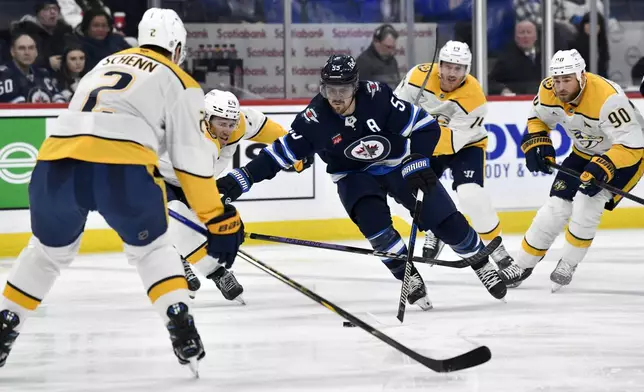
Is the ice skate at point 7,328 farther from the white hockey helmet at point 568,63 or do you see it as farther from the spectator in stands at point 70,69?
the spectator in stands at point 70,69

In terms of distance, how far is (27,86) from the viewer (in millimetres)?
6762

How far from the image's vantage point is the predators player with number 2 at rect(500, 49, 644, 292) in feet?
16.3

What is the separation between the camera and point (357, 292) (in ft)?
16.9

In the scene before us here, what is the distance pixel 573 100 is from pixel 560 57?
21cm

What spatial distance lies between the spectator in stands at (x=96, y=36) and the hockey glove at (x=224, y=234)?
392 cm

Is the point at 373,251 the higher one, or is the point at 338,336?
the point at 373,251

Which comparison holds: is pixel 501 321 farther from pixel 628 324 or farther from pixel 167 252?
pixel 167 252

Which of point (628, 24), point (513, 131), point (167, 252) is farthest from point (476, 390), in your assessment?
point (628, 24)

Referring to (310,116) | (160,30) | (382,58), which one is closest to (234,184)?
(310,116)

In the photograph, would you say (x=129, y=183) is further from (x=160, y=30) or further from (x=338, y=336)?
(x=338, y=336)

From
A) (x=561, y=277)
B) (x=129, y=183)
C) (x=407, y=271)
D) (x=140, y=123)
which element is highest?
(x=140, y=123)

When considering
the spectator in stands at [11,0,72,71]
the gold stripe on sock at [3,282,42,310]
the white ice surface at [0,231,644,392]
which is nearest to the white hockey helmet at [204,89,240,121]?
the white ice surface at [0,231,644,392]

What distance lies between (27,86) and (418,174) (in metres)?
3.28

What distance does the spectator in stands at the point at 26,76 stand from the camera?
6.73 m
